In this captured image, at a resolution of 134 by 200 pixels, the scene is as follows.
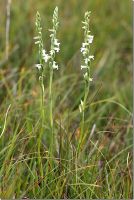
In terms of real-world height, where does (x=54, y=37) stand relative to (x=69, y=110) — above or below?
above

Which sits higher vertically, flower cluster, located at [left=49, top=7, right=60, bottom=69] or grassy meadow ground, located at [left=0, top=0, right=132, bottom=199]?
flower cluster, located at [left=49, top=7, right=60, bottom=69]

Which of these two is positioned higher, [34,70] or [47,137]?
[34,70]

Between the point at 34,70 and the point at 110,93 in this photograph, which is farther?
the point at 110,93

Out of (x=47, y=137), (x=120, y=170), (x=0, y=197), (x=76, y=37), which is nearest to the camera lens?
(x=0, y=197)

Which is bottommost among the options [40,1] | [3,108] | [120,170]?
[120,170]

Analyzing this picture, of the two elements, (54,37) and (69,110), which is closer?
(54,37)

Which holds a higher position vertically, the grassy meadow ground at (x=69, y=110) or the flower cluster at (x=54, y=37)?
the flower cluster at (x=54, y=37)

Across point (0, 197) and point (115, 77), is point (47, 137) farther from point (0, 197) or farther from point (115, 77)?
point (115, 77)

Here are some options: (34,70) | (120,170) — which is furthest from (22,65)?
(120,170)
